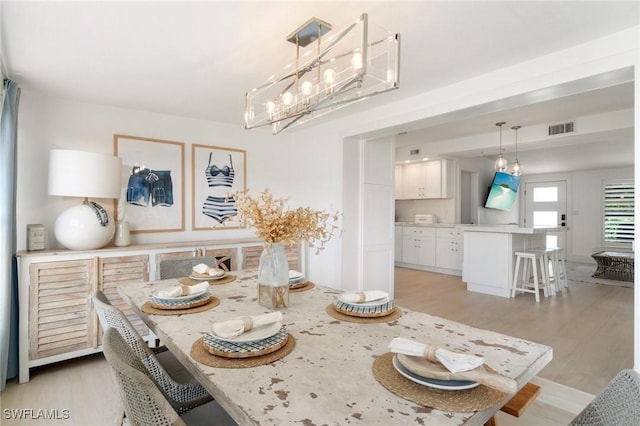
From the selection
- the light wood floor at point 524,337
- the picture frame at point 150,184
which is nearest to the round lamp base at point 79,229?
the picture frame at point 150,184

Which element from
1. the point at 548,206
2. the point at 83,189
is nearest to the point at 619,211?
the point at 548,206

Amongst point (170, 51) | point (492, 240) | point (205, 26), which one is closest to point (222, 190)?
point (170, 51)

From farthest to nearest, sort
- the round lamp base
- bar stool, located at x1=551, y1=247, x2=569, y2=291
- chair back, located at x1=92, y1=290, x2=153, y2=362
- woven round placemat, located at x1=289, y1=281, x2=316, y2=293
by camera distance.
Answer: bar stool, located at x1=551, y1=247, x2=569, y2=291, the round lamp base, woven round placemat, located at x1=289, y1=281, x2=316, y2=293, chair back, located at x1=92, y1=290, x2=153, y2=362

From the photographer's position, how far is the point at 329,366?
102cm

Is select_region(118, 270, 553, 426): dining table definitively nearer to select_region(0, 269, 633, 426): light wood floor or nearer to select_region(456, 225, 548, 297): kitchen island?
select_region(0, 269, 633, 426): light wood floor

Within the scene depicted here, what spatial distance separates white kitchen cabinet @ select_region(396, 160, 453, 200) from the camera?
666cm

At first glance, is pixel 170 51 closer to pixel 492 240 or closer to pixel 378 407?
pixel 378 407

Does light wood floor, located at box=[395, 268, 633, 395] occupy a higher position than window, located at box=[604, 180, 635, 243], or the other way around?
window, located at box=[604, 180, 635, 243]

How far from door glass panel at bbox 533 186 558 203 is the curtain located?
33.8 feet

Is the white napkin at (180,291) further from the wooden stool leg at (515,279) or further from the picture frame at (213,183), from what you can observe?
the wooden stool leg at (515,279)

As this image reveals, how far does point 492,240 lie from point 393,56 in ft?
13.6

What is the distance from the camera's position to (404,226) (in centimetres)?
718

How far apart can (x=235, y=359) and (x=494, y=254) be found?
15.5 feet

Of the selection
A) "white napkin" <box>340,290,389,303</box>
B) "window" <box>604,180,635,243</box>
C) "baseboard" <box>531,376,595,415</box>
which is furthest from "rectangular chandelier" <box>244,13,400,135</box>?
"window" <box>604,180,635,243</box>
